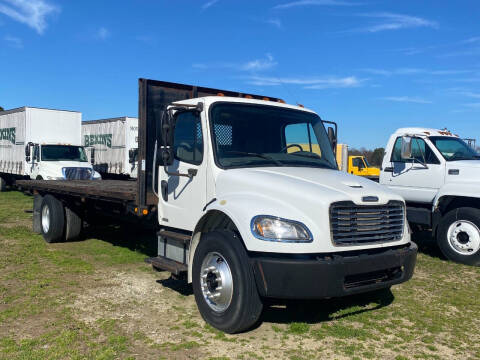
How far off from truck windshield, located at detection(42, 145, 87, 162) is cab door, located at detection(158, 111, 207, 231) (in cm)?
1410

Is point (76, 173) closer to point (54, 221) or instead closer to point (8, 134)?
point (8, 134)

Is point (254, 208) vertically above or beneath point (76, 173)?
beneath

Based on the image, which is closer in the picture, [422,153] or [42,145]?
[422,153]

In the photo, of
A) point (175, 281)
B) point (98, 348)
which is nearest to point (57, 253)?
point (175, 281)

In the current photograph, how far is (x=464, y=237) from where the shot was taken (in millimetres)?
7867

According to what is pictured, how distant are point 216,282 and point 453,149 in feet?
20.5

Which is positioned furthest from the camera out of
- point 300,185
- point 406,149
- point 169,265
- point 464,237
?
point 406,149

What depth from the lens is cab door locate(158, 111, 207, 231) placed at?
509cm

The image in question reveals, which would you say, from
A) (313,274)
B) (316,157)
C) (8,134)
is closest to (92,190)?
(316,157)

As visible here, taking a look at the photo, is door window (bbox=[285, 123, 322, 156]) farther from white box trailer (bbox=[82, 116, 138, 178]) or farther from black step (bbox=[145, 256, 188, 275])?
white box trailer (bbox=[82, 116, 138, 178])

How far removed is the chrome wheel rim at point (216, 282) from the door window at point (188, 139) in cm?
117

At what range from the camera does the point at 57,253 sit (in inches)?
322

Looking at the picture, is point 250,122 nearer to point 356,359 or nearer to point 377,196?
point 377,196

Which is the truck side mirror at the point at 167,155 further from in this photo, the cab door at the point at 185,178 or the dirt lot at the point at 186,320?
the dirt lot at the point at 186,320
